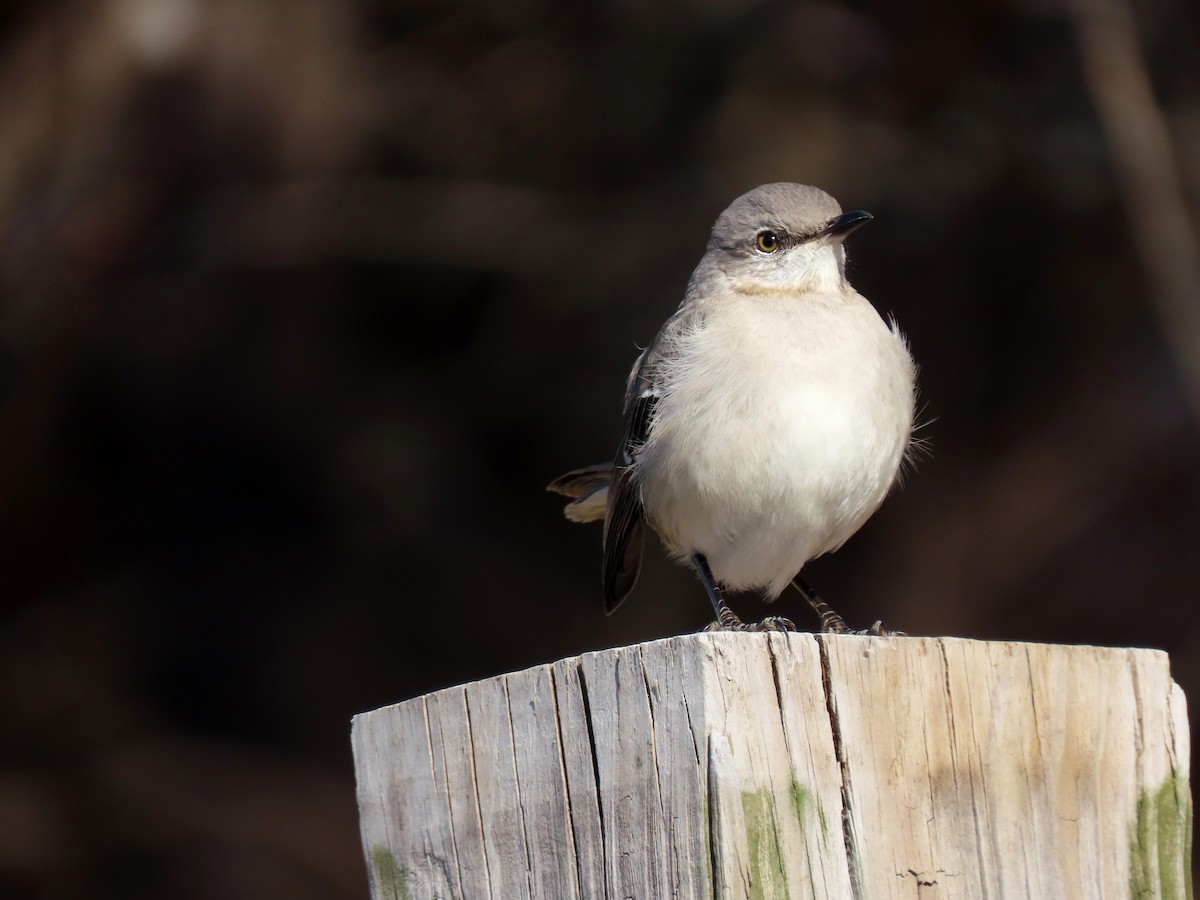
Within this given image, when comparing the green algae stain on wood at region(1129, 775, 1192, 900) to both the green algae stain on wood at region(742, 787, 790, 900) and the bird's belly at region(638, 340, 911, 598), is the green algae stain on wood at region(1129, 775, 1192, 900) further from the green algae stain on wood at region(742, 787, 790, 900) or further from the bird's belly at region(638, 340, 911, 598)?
the bird's belly at region(638, 340, 911, 598)

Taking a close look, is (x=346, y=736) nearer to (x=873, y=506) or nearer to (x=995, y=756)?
(x=873, y=506)

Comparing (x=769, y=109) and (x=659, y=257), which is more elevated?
(x=769, y=109)

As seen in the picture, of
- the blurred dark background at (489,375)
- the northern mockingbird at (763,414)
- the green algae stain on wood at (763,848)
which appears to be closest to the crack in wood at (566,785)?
the green algae stain on wood at (763,848)

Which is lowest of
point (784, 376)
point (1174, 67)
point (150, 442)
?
point (784, 376)

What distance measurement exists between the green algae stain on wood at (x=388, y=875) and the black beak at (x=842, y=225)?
2575 millimetres

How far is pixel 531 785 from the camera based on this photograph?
258cm

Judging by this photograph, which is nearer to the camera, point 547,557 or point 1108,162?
point 1108,162

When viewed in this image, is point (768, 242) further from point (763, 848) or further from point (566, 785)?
point (763, 848)

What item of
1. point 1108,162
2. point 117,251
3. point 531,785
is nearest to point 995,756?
point 531,785

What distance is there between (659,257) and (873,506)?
A: 158 inches

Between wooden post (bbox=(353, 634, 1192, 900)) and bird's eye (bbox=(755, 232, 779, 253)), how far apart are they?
234 cm

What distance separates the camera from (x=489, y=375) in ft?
28.6

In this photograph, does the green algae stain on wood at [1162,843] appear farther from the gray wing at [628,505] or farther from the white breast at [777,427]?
the gray wing at [628,505]

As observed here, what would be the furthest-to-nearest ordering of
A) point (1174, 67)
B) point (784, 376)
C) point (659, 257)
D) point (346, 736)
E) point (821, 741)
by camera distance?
point (346, 736) < point (659, 257) < point (1174, 67) < point (784, 376) < point (821, 741)
